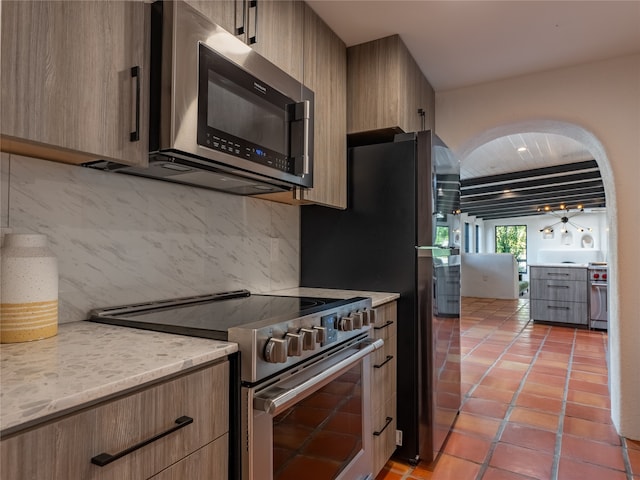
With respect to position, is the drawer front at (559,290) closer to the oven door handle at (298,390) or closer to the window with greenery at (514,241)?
the oven door handle at (298,390)

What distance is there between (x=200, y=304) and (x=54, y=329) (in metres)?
0.59

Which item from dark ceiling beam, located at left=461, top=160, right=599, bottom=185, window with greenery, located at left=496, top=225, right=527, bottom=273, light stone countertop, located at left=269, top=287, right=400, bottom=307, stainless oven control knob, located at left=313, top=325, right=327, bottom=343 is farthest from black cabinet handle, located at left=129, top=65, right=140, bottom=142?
window with greenery, located at left=496, top=225, right=527, bottom=273

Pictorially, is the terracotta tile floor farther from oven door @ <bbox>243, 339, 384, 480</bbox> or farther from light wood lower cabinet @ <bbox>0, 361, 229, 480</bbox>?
light wood lower cabinet @ <bbox>0, 361, 229, 480</bbox>

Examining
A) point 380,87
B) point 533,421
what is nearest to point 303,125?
point 380,87

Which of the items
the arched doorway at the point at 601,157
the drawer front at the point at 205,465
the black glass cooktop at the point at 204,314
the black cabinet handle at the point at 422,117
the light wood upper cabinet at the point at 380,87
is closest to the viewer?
the drawer front at the point at 205,465

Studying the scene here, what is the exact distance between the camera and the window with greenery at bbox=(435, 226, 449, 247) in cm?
217

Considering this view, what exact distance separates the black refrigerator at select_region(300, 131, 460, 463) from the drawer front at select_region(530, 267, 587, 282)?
427 cm

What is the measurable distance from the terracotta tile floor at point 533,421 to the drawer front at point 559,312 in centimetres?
90

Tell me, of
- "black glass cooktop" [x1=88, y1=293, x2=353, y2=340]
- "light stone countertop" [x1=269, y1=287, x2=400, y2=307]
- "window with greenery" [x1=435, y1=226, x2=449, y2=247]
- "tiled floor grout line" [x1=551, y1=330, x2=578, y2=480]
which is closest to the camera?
"black glass cooktop" [x1=88, y1=293, x2=353, y2=340]

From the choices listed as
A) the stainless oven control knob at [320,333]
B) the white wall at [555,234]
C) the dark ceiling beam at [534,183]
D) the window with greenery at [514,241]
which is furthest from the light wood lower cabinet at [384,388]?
the window with greenery at [514,241]

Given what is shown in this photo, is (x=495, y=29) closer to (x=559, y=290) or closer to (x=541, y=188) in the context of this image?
(x=559, y=290)

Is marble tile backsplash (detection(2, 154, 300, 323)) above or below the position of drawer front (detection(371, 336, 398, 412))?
above

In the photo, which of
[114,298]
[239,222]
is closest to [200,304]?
[114,298]

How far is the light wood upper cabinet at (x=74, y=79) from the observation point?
2.86 ft
